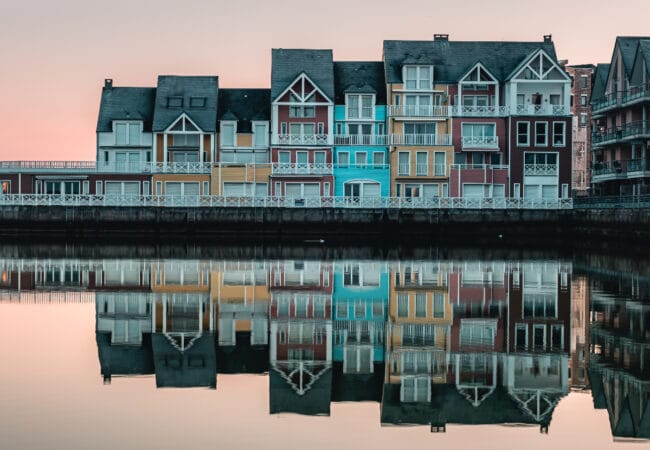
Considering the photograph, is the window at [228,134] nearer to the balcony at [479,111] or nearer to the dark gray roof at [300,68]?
the dark gray roof at [300,68]

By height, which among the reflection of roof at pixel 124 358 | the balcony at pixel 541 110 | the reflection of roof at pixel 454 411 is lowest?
the reflection of roof at pixel 454 411

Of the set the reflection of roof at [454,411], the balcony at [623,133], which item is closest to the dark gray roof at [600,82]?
the balcony at [623,133]

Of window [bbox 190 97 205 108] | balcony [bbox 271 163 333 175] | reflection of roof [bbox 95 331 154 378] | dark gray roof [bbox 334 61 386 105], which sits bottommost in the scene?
reflection of roof [bbox 95 331 154 378]

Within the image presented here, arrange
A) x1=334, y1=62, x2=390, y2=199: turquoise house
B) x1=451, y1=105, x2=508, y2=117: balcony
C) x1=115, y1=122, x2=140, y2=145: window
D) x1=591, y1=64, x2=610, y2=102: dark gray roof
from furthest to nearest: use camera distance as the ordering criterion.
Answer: x1=591, y1=64, x2=610, y2=102: dark gray roof < x1=115, y1=122, x2=140, y2=145: window < x1=451, y1=105, x2=508, y2=117: balcony < x1=334, y1=62, x2=390, y2=199: turquoise house

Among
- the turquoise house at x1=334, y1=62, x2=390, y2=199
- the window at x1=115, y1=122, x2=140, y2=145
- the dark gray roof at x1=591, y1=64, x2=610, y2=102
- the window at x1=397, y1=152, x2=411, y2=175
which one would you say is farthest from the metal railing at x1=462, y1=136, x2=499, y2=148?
the window at x1=115, y1=122, x2=140, y2=145

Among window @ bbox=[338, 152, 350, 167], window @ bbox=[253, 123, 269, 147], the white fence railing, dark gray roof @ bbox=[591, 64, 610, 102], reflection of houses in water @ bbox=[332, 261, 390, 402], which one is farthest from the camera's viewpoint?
dark gray roof @ bbox=[591, 64, 610, 102]

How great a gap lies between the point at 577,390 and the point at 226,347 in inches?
259

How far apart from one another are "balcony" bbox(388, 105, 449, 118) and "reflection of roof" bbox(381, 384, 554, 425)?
58.2 metres

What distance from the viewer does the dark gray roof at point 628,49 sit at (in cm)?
7031

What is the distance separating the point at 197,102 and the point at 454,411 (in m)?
62.9

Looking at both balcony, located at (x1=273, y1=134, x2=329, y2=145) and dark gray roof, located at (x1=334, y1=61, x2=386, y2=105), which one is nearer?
balcony, located at (x1=273, y1=134, x2=329, y2=145)

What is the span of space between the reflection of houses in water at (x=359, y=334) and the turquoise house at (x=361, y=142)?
1411 inches

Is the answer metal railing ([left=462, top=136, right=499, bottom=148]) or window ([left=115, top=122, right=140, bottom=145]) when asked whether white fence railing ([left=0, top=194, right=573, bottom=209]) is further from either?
window ([left=115, top=122, right=140, bottom=145])

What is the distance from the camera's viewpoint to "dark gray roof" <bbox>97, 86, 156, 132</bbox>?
244 feet
